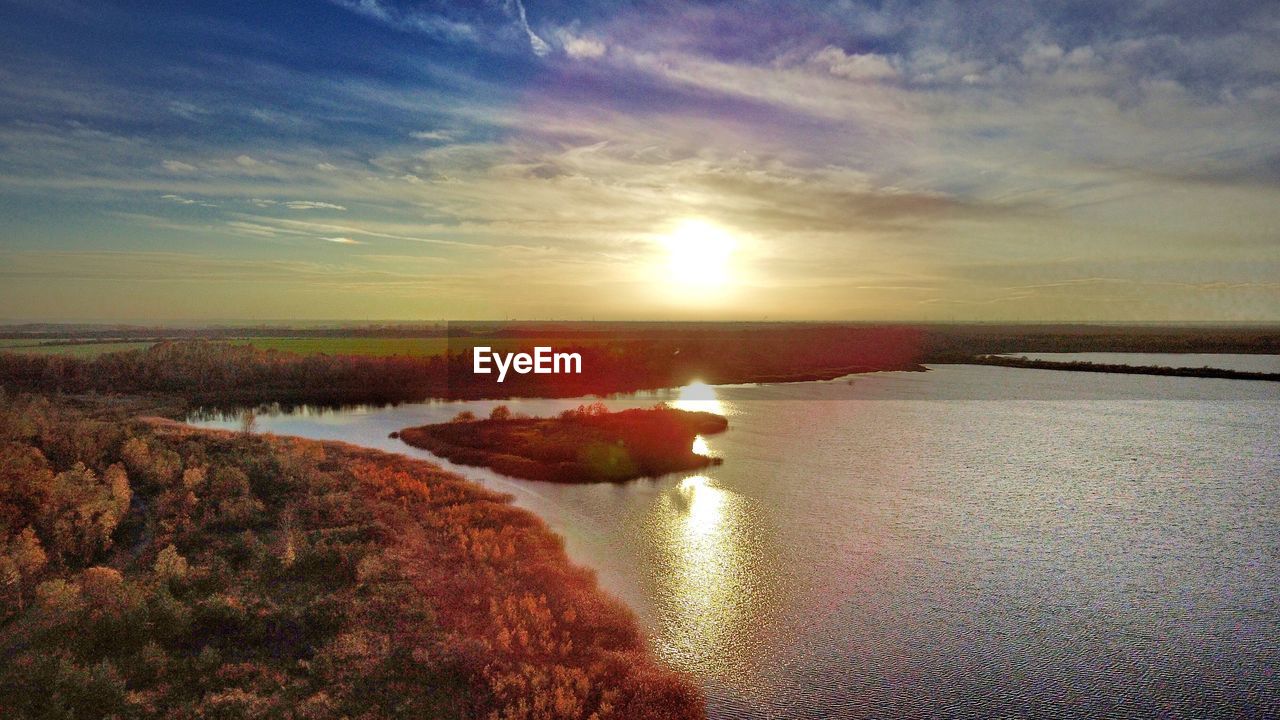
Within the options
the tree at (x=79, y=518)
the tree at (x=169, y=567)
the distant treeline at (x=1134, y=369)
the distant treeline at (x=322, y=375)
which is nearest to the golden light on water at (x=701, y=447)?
→ the tree at (x=169, y=567)

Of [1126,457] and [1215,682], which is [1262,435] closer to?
[1126,457]

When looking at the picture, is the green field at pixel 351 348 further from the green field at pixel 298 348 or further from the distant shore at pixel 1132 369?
the distant shore at pixel 1132 369

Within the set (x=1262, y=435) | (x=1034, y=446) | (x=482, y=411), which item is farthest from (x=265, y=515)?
(x=1262, y=435)

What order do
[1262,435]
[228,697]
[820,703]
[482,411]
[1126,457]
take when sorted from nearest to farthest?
[228,697] < [820,703] < [1126,457] < [1262,435] < [482,411]

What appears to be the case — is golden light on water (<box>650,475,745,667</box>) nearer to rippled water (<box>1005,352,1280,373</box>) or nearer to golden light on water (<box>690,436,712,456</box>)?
golden light on water (<box>690,436,712,456</box>)

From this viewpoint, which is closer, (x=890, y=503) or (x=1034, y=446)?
(x=890, y=503)
